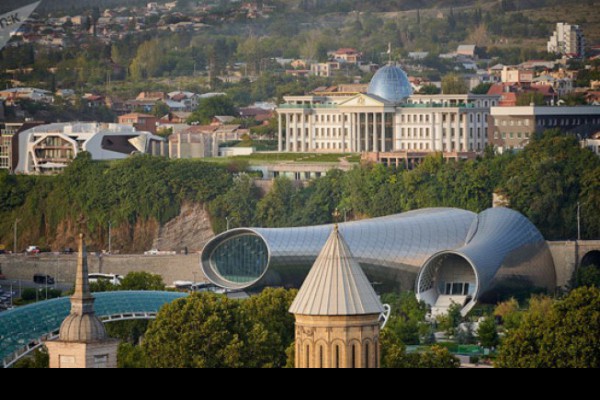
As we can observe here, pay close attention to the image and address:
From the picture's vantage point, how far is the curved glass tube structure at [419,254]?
51531 millimetres

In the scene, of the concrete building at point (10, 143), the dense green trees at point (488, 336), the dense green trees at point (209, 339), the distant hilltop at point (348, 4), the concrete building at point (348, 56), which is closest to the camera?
the dense green trees at point (209, 339)

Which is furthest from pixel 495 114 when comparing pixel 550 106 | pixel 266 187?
pixel 266 187

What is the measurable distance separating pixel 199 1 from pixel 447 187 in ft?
145

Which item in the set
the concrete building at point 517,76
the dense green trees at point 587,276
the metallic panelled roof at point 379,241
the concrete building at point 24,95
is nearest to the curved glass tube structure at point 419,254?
the metallic panelled roof at point 379,241

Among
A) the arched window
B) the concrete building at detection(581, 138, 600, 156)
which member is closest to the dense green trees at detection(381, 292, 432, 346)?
the arched window

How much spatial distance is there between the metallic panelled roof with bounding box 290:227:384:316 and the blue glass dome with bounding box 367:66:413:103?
48659mm

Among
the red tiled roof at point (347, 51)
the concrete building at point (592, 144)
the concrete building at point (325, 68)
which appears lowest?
the concrete building at point (592, 144)

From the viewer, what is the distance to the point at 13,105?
83.8 metres

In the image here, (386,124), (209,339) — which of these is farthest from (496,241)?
(386,124)

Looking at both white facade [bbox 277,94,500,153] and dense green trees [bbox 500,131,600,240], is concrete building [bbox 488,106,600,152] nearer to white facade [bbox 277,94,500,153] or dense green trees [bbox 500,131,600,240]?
white facade [bbox 277,94,500,153]

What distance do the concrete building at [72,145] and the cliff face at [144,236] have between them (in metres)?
6.07

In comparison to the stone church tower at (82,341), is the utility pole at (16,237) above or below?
below

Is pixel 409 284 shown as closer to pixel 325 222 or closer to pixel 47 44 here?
pixel 325 222

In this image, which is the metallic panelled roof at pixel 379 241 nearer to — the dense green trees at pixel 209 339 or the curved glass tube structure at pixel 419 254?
the curved glass tube structure at pixel 419 254
